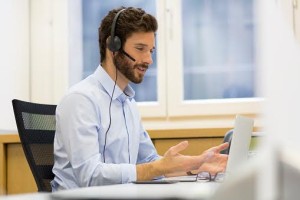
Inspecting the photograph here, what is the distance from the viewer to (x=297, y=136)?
1.39 ft

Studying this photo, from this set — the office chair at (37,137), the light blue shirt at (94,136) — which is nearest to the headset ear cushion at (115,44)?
the light blue shirt at (94,136)

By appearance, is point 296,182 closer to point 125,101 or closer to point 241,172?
point 241,172

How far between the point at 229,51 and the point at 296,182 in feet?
9.40

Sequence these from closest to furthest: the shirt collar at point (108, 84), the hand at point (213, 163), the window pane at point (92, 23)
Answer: the hand at point (213, 163) → the shirt collar at point (108, 84) → the window pane at point (92, 23)

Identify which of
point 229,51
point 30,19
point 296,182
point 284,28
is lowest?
point 296,182

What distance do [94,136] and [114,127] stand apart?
191 millimetres

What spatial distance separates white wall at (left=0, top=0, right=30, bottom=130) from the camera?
3.13 metres

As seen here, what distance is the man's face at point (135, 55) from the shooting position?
208 centimetres

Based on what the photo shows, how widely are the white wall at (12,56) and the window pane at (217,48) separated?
1.01m

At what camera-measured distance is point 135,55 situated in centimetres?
212

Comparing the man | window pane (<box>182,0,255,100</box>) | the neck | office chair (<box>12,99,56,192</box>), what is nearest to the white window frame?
window pane (<box>182,0,255,100</box>)

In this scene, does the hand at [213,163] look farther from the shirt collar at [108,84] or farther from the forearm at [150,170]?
the shirt collar at [108,84]

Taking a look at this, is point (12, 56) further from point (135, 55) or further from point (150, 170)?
point (150, 170)

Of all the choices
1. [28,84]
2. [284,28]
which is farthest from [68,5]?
[284,28]
